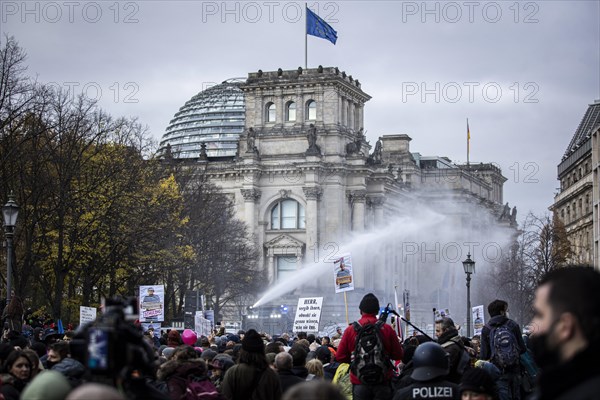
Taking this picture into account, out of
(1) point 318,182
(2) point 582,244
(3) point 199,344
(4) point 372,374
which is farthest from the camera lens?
(1) point 318,182

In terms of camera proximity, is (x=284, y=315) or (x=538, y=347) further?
(x=284, y=315)

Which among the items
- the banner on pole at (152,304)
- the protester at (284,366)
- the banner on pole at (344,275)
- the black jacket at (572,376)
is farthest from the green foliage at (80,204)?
the black jacket at (572,376)

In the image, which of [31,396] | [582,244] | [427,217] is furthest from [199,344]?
[427,217]

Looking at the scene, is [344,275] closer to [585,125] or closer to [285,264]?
[285,264]

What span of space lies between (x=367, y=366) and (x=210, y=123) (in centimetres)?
13346

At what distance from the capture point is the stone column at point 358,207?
368ft

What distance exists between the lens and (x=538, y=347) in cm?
569

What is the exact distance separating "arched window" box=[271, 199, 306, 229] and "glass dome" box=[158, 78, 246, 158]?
86.0 feet

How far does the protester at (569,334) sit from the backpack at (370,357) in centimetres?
902

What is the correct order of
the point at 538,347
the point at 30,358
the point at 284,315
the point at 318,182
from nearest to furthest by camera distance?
the point at 538,347, the point at 30,358, the point at 284,315, the point at 318,182

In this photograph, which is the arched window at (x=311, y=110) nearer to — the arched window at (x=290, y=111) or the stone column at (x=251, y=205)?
the arched window at (x=290, y=111)

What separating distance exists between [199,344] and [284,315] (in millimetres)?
58354

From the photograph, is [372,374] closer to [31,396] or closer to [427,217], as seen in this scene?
[31,396]

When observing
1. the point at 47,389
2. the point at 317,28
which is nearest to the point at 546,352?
the point at 47,389
